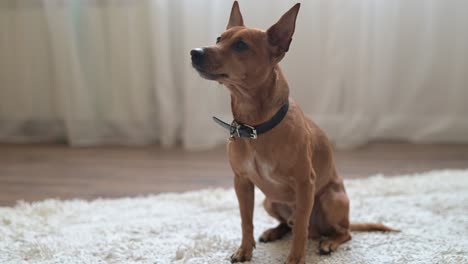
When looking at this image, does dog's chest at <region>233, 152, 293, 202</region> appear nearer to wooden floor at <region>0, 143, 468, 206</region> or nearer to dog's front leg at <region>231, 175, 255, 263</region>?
dog's front leg at <region>231, 175, 255, 263</region>

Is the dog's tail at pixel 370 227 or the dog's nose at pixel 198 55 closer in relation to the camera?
the dog's nose at pixel 198 55

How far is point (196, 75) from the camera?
2750 millimetres

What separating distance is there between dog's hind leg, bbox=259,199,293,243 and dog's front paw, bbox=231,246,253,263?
0.14 m

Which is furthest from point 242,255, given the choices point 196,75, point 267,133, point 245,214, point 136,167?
point 196,75

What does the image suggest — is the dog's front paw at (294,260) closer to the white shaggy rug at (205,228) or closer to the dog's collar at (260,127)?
the white shaggy rug at (205,228)

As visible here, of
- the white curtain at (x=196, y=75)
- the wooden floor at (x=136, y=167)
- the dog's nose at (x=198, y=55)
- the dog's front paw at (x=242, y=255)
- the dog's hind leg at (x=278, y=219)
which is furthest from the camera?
the white curtain at (x=196, y=75)

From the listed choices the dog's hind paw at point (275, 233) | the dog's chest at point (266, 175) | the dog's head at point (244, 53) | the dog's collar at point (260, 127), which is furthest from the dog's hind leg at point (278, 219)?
the dog's head at point (244, 53)

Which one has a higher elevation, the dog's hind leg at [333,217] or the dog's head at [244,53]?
the dog's head at [244,53]

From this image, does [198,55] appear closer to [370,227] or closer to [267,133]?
[267,133]

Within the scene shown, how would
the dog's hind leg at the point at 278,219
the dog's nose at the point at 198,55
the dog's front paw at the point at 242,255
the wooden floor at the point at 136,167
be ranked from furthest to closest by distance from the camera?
the wooden floor at the point at 136,167, the dog's hind leg at the point at 278,219, the dog's front paw at the point at 242,255, the dog's nose at the point at 198,55

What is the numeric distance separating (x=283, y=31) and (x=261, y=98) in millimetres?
174

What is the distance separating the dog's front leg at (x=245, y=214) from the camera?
4.76 feet

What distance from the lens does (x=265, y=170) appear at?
4.43 feet

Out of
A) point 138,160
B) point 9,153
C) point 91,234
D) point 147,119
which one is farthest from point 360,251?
point 9,153
